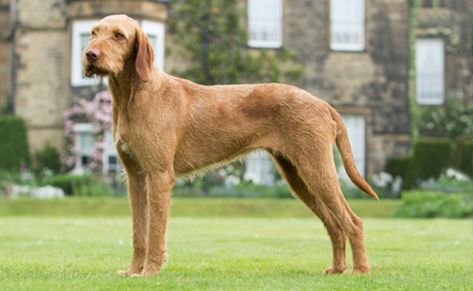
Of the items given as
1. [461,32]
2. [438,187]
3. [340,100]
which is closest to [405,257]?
[438,187]

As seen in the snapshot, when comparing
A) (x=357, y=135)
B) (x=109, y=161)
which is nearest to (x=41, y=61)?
(x=109, y=161)

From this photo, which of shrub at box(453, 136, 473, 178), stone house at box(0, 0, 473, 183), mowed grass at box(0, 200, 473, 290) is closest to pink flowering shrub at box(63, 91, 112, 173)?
stone house at box(0, 0, 473, 183)

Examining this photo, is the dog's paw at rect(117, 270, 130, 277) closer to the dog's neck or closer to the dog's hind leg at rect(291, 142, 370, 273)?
the dog's neck

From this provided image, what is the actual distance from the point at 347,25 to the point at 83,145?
29.4 feet

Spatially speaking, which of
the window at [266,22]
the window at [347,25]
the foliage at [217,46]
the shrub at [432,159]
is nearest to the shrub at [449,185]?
the shrub at [432,159]

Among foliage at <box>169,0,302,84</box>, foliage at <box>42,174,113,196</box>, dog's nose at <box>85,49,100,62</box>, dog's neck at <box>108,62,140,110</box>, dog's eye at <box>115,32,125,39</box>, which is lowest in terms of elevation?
foliage at <box>42,174,113,196</box>

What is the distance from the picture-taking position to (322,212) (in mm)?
8422

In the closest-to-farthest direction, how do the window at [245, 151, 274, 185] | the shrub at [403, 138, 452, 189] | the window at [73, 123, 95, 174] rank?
the shrub at [403, 138, 452, 189] < the window at [73, 123, 95, 174] < the window at [245, 151, 274, 185]

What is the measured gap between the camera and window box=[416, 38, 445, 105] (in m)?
33.0

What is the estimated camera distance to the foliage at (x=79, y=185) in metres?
25.2

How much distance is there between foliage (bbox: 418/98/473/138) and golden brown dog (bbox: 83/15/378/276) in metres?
23.5

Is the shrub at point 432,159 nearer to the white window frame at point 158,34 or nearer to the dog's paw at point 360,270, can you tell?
the white window frame at point 158,34

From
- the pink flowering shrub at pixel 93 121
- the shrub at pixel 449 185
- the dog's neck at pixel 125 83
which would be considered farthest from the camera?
the pink flowering shrub at pixel 93 121

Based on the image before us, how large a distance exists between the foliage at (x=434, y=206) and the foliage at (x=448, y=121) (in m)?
9.09
